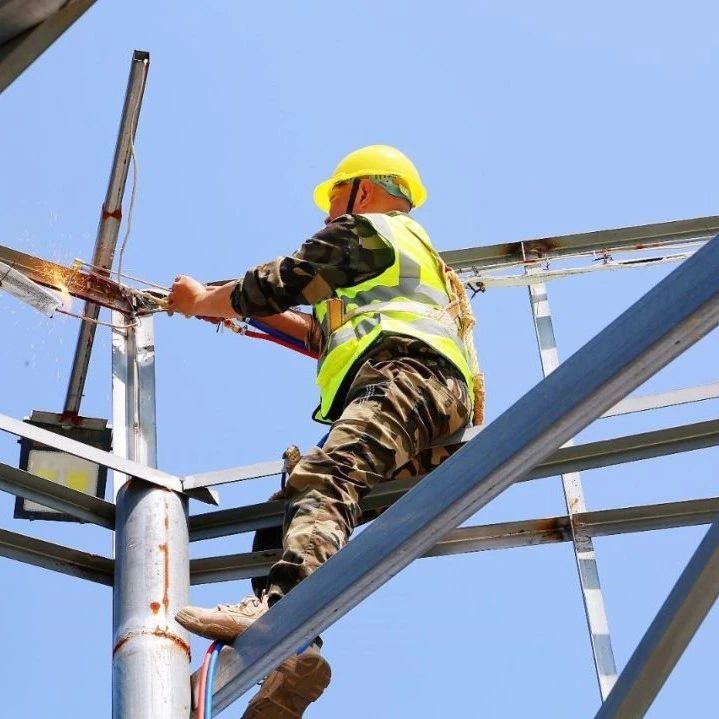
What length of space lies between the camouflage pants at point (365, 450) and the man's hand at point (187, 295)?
0.76 meters

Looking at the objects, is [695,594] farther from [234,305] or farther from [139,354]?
[139,354]

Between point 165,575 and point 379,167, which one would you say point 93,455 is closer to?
point 165,575

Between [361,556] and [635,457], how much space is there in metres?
1.52

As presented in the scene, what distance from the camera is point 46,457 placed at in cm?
589

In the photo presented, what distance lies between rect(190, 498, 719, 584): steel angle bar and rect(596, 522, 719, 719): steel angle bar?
3.19 ft

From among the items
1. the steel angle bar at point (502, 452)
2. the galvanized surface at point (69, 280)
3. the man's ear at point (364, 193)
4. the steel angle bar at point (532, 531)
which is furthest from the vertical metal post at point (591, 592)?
the galvanized surface at point (69, 280)

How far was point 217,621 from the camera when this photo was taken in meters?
4.76

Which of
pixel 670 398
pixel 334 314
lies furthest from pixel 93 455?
pixel 670 398

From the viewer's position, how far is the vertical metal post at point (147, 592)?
480 cm

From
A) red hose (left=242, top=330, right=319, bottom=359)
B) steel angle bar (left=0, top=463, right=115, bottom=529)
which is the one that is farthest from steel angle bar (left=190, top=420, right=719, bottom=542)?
red hose (left=242, top=330, right=319, bottom=359)

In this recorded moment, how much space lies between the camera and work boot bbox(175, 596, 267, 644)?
4.75 m

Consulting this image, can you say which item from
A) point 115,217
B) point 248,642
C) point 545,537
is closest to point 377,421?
point 545,537

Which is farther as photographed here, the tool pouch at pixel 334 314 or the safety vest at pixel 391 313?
the tool pouch at pixel 334 314

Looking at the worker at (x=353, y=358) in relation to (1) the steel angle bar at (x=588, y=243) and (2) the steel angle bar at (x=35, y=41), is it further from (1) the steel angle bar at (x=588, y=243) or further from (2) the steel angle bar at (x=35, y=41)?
(2) the steel angle bar at (x=35, y=41)
